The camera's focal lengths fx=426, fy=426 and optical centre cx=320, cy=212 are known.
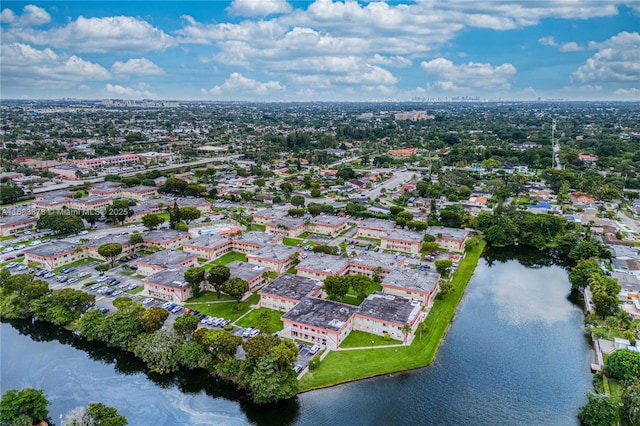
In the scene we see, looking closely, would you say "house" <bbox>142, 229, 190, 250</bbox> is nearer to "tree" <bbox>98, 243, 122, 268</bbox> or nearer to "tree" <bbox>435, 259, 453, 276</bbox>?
"tree" <bbox>98, 243, 122, 268</bbox>

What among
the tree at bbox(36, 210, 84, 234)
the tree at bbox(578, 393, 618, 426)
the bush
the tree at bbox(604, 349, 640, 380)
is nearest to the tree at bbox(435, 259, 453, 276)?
the tree at bbox(604, 349, 640, 380)

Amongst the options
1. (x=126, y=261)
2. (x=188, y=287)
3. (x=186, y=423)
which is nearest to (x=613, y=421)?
(x=186, y=423)

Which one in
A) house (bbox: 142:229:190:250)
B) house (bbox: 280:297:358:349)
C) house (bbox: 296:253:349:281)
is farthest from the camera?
house (bbox: 142:229:190:250)

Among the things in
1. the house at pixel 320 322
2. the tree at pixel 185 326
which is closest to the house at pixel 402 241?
the house at pixel 320 322

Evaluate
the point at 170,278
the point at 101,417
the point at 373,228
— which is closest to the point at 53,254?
the point at 170,278

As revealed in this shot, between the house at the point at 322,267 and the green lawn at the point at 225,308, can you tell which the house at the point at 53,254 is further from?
the house at the point at 322,267

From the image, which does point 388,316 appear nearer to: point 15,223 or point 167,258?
point 167,258

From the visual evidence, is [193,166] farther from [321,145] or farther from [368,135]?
[368,135]
